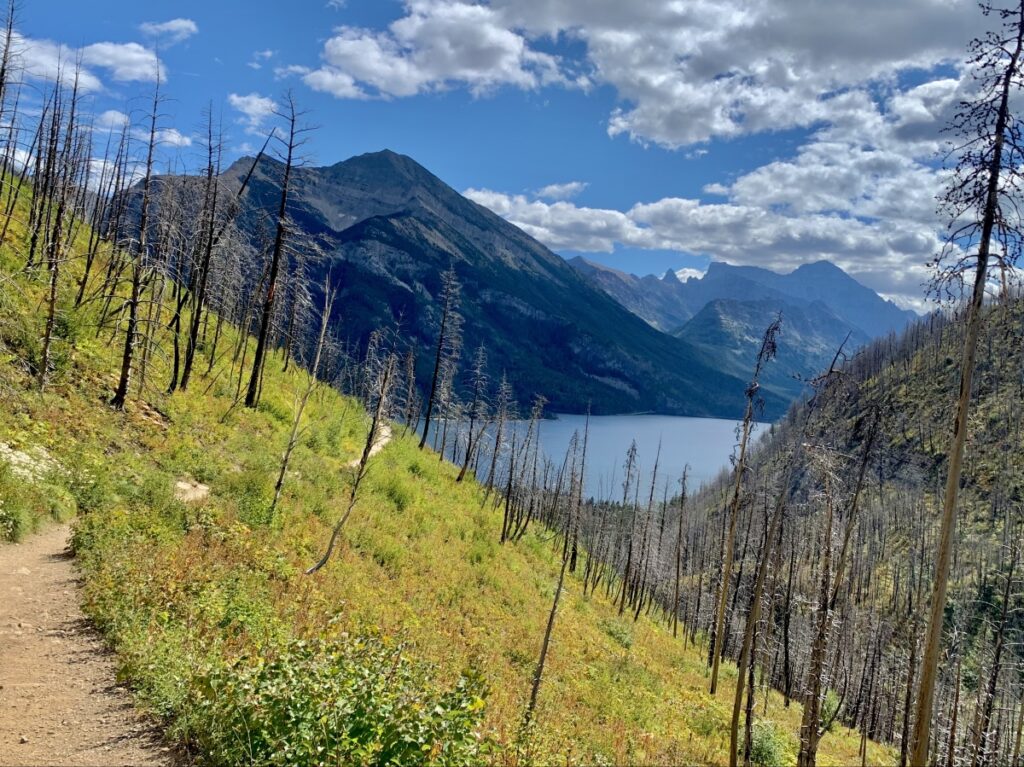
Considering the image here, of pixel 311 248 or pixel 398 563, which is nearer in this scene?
pixel 398 563

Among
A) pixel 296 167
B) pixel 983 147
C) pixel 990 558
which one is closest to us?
pixel 983 147

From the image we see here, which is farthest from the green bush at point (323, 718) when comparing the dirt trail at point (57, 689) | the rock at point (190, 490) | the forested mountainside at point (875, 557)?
the rock at point (190, 490)

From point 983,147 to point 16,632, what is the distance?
1797cm

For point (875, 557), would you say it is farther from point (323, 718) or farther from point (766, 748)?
point (323, 718)

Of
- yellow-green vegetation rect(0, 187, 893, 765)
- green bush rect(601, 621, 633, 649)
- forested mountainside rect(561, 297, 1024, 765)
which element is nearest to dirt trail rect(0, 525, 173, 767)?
yellow-green vegetation rect(0, 187, 893, 765)

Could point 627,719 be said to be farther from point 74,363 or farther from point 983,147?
point 74,363

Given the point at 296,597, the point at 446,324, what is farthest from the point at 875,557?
the point at 296,597

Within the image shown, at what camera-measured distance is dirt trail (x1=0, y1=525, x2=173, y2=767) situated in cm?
659

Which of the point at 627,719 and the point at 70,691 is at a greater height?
the point at 70,691

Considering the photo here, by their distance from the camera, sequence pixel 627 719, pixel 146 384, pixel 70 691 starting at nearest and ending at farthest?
pixel 70 691
pixel 627 719
pixel 146 384

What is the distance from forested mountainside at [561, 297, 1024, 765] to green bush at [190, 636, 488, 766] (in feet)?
29.6

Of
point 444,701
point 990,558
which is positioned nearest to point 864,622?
point 990,558

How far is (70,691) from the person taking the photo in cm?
770

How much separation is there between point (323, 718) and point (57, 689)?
457 centimetres
